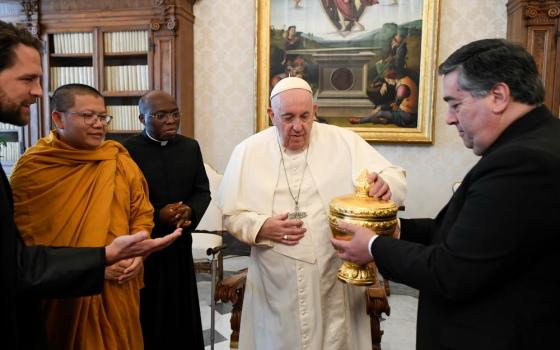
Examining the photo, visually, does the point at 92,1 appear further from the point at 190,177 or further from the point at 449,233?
the point at 449,233

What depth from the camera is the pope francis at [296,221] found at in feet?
7.32

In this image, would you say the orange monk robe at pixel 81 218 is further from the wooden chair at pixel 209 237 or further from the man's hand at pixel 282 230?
the wooden chair at pixel 209 237

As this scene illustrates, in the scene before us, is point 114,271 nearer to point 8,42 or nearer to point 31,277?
point 31,277

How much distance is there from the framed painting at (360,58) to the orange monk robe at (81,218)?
314 cm

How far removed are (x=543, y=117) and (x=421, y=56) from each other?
144 inches

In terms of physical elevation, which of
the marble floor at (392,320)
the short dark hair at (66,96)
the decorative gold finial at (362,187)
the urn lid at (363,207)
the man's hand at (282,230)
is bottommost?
the marble floor at (392,320)

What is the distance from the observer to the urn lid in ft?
5.38

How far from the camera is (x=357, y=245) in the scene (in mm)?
1575

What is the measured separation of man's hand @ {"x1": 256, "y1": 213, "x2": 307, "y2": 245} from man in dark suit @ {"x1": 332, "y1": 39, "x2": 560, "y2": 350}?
0.82 m

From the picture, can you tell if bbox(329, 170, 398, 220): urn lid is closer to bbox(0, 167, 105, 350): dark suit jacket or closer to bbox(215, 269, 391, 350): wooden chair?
bbox(215, 269, 391, 350): wooden chair

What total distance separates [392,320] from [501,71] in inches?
125

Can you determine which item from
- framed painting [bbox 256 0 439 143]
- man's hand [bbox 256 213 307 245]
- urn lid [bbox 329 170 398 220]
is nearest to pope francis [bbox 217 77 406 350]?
man's hand [bbox 256 213 307 245]

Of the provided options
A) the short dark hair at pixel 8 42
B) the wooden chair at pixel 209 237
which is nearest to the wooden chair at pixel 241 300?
the short dark hair at pixel 8 42

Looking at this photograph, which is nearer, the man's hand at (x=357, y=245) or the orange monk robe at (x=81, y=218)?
the man's hand at (x=357, y=245)
